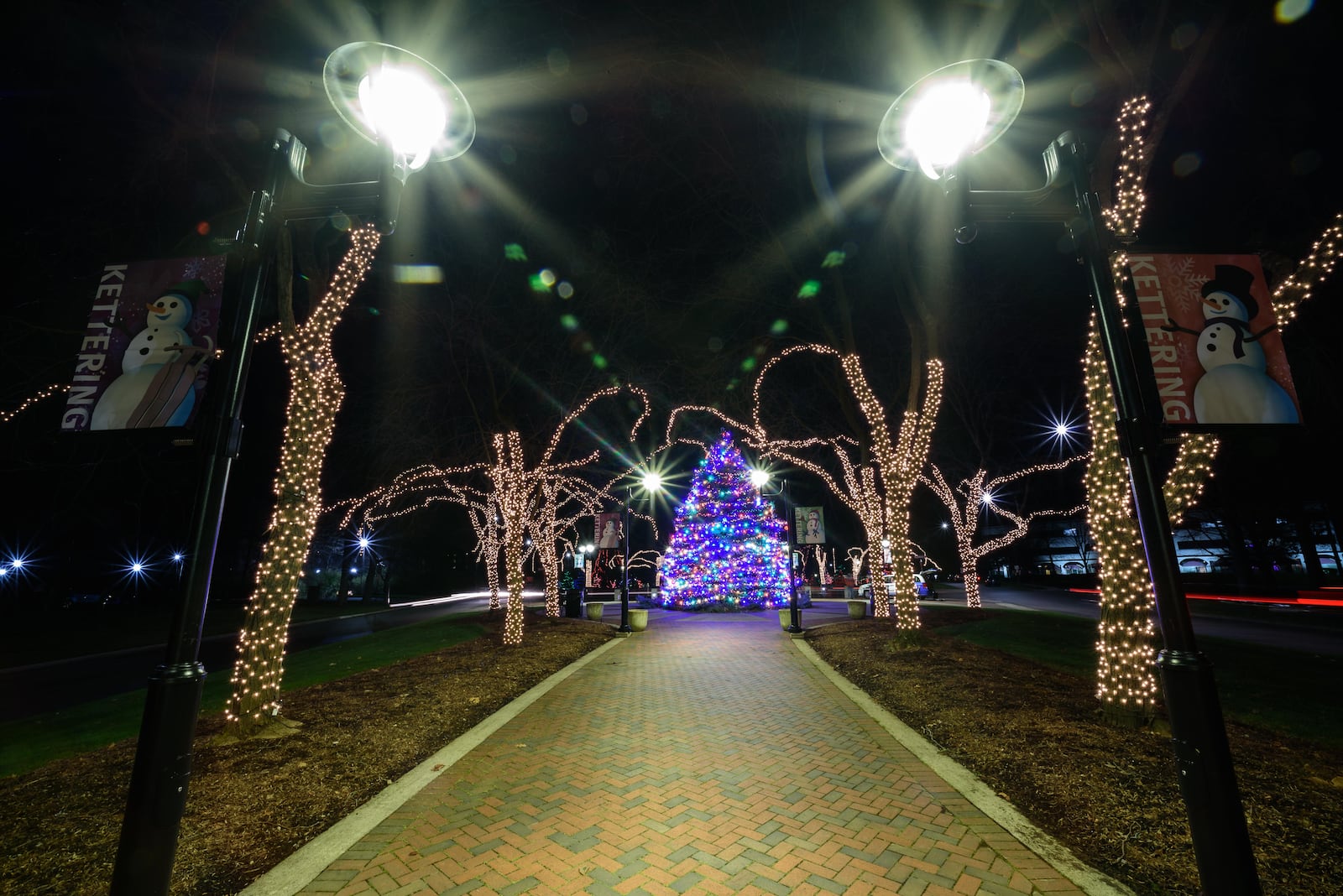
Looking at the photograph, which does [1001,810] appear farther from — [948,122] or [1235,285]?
[948,122]

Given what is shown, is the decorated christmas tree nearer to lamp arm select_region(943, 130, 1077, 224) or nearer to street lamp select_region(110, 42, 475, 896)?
lamp arm select_region(943, 130, 1077, 224)

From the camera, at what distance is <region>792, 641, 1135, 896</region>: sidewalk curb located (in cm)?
309

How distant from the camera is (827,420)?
19.5 m

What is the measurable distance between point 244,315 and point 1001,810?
630cm

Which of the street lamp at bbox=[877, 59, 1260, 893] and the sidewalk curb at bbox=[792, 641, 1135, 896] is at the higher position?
the street lamp at bbox=[877, 59, 1260, 893]

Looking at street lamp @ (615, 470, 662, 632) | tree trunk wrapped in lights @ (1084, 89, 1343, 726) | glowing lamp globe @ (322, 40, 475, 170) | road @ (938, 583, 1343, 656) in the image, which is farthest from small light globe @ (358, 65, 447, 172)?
road @ (938, 583, 1343, 656)

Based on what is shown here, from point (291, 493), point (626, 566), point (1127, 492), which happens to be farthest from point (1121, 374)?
point (626, 566)

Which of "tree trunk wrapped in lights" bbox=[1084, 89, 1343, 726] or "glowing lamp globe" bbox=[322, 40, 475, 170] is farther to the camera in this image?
"tree trunk wrapped in lights" bbox=[1084, 89, 1343, 726]

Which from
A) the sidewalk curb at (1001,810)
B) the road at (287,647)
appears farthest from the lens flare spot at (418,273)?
the sidewalk curb at (1001,810)

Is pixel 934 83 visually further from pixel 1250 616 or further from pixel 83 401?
pixel 1250 616

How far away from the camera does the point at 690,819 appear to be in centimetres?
406

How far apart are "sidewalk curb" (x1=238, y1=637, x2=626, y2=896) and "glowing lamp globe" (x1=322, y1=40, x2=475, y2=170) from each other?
465cm

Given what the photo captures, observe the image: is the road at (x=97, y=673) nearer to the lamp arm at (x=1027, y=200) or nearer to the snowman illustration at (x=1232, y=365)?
the lamp arm at (x=1027, y=200)

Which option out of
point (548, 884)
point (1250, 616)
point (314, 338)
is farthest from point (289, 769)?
point (1250, 616)
